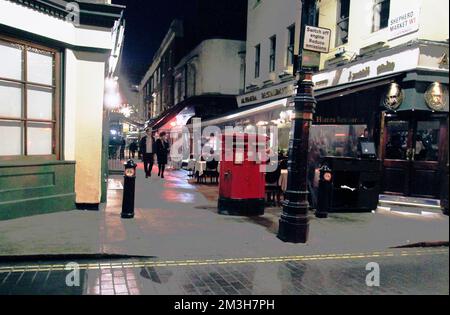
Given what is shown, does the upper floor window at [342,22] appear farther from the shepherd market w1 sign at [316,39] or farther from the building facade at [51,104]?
A: the building facade at [51,104]

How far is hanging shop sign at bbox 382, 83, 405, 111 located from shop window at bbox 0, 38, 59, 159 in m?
7.51

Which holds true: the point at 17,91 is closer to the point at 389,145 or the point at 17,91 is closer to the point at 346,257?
the point at 346,257

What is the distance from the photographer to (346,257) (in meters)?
5.68

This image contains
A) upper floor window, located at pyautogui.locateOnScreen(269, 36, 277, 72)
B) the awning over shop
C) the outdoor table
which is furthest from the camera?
upper floor window, located at pyautogui.locateOnScreen(269, 36, 277, 72)

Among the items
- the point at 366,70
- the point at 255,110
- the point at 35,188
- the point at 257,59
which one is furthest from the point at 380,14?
the point at 35,188

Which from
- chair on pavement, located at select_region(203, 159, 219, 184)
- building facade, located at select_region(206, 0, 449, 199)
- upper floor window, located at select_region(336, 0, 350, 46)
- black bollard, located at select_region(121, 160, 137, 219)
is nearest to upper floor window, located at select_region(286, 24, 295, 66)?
building facade, located at select_region(206, 0, 449, 199)

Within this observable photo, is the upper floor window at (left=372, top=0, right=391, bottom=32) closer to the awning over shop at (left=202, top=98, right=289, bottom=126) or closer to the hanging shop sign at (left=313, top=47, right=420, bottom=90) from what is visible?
the hanging shop sign at (left=313, top=47, right=420, bottom=90)

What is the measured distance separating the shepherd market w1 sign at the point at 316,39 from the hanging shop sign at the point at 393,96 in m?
2.74

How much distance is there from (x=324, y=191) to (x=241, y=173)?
76.0 inches

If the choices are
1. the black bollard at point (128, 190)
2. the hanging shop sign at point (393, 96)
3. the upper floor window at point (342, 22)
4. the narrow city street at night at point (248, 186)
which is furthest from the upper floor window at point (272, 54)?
the black bollard at point (128, 190)

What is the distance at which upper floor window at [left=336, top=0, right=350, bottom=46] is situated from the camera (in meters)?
12.7

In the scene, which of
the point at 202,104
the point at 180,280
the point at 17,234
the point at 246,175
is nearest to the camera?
the point at 180,280
